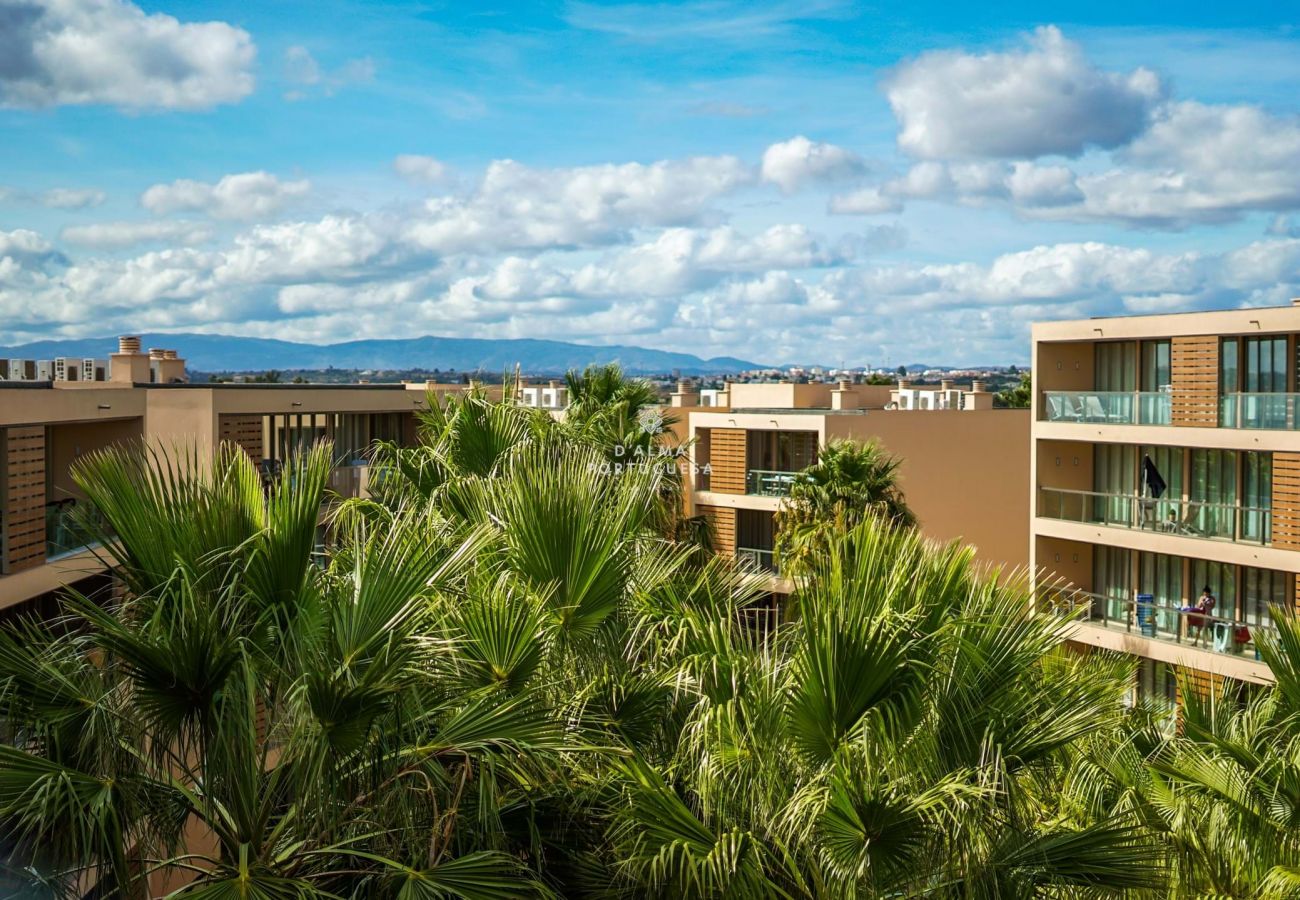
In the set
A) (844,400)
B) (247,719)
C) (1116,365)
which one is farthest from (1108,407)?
(247,719)

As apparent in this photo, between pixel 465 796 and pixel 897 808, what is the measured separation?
8.95 ft

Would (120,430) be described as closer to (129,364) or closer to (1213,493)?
(129,364)

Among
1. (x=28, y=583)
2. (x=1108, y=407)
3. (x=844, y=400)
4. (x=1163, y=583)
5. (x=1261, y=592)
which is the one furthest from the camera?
(x=844, y=400)

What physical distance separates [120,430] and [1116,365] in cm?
2151

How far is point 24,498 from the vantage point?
59.8 ft

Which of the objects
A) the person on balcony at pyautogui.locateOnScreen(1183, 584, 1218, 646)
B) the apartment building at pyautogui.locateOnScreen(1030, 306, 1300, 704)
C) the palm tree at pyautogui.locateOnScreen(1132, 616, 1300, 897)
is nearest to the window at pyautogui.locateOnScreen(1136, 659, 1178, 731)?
the apartment building at pyautogui.locateOnScreen(1030, 306, 1300, 704)

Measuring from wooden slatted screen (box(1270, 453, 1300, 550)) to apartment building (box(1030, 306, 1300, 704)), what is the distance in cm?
3

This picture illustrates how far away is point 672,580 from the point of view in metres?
11.2

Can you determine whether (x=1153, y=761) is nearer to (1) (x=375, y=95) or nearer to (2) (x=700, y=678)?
(2) (x=700, y=678)

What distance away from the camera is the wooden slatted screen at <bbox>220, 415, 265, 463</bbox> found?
2737cm

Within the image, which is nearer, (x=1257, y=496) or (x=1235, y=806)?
(x=1235, y=806)

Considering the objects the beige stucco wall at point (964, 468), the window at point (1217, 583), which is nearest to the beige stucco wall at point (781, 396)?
the beige stucco wall at point (964, 468)

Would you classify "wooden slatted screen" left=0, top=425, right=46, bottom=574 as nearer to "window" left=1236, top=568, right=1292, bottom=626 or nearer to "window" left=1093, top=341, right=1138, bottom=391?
"window" left=1236, top=568, right=1292, bottom=626

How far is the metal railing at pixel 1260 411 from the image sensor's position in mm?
24625
